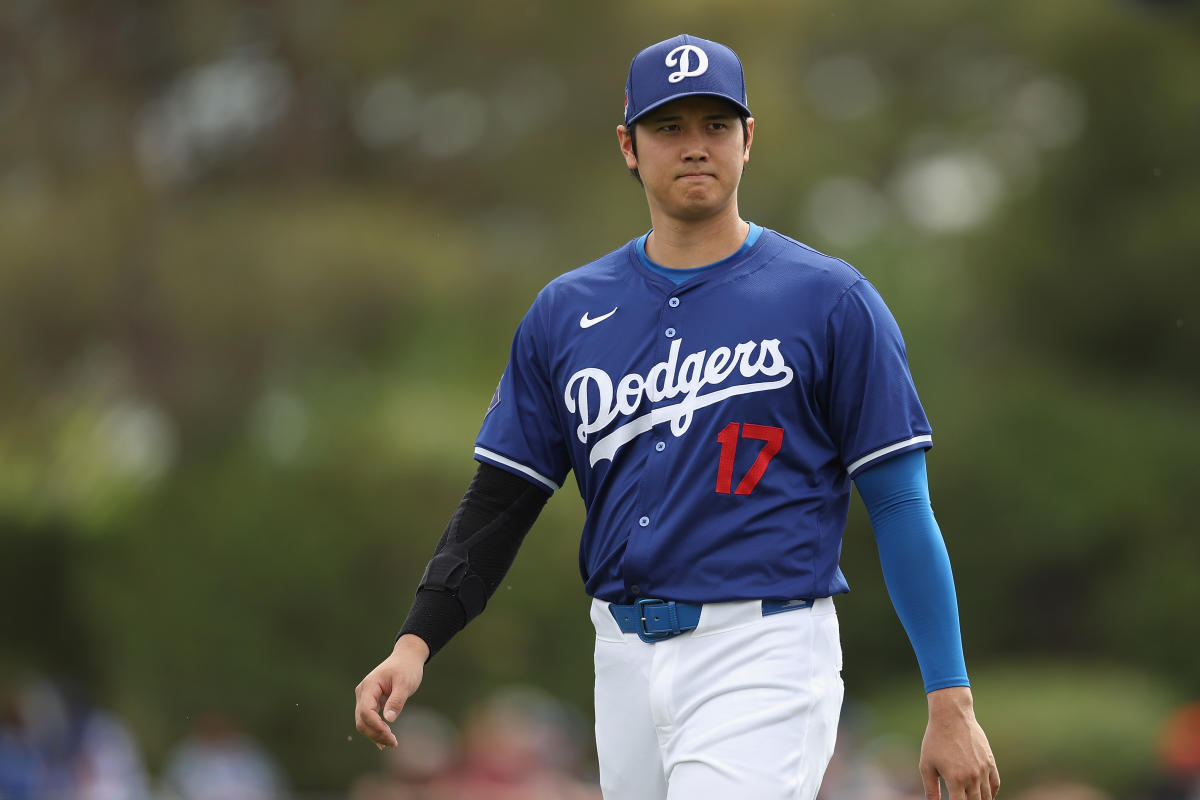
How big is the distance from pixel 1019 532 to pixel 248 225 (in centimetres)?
960

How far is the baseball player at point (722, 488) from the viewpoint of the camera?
3602 millimetres

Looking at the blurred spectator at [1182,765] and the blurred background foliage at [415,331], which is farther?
the blurred background foliage at [415,331]

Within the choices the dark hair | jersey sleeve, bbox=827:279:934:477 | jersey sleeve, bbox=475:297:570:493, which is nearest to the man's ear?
the dark hair

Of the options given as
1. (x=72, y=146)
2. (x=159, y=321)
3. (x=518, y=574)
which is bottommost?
(x=518, y=574)

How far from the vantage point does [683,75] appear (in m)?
3.83

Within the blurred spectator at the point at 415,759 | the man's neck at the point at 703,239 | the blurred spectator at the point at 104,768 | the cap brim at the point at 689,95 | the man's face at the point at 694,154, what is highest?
the cap brim at the point at 689,95

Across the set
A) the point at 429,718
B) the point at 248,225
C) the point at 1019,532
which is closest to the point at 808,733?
the point at 429,718

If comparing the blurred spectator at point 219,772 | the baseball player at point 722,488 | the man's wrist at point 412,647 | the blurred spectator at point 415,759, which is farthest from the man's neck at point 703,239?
the blurred spectator at point 219,772

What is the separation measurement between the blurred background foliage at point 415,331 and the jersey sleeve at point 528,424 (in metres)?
12.1

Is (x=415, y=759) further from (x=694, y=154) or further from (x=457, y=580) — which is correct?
(x=694, y=154)

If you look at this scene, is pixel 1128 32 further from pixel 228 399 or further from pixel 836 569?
pixel 836 569

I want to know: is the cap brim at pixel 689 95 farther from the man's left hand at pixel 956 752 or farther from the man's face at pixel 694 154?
the man's left hand at pixel 956 752

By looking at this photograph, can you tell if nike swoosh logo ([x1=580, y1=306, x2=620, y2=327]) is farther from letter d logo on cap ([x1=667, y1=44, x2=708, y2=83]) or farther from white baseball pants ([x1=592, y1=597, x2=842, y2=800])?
white baseball pants ([x1=592, y1=597, x2=842, y2=800])

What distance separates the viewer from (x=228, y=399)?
19.0 metres
